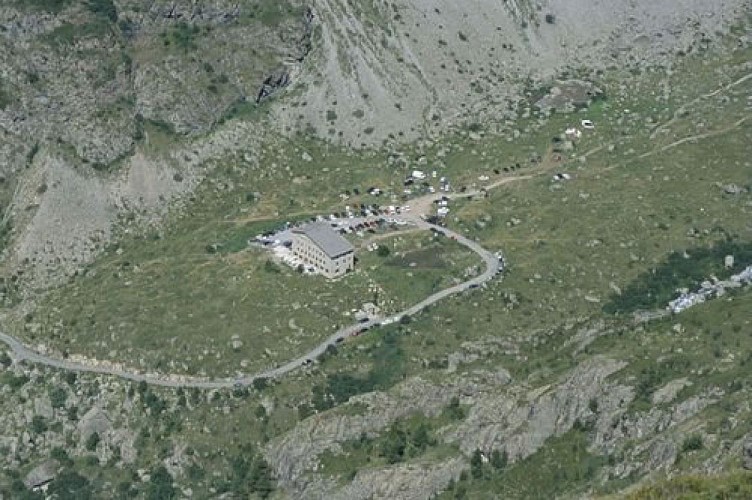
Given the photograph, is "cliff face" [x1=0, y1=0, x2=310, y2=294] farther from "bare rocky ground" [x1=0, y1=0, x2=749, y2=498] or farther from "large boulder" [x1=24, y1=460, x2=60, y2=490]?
"large boulder" [x1=24, y1=460, x2=60, y2=490]

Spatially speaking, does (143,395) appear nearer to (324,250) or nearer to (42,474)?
(42,474)

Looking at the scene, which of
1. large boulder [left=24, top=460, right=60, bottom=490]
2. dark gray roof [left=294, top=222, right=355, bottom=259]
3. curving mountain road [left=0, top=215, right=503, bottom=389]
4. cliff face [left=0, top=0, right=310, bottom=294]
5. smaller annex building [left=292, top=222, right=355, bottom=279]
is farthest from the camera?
cliff face [left=0, top=0, right=310, bottom=294]

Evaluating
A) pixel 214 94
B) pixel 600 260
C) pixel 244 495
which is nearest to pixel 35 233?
pixel 214 94

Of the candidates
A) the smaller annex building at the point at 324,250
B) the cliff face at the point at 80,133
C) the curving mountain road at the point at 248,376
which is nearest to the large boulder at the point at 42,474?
the curving mountain road at the point at 248,376

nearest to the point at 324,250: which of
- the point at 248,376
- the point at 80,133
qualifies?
the point at 248,376

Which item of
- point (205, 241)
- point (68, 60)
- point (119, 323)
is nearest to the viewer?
point (119, 323)

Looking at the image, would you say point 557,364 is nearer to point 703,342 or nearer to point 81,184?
point 703,342

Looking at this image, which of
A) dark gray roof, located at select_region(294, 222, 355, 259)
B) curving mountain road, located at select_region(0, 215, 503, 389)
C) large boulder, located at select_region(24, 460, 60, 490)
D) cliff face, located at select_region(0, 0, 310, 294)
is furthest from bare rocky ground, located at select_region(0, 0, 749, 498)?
dark gray roof, located at select_region(294, 222, 355, 259)
